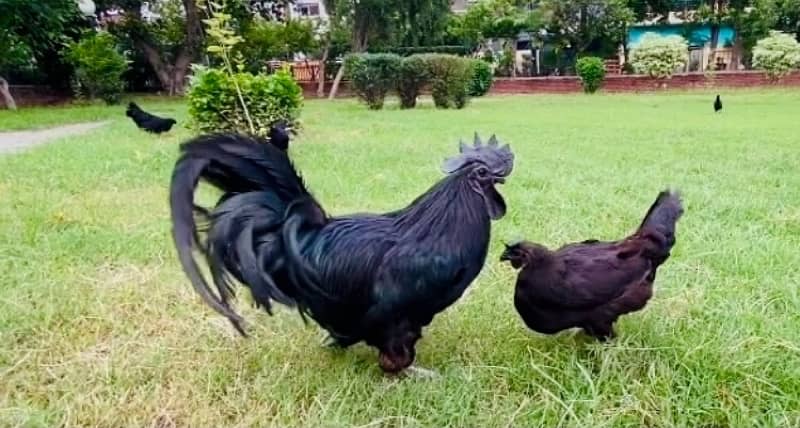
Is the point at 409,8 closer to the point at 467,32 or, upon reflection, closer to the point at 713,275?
the point at 467,32

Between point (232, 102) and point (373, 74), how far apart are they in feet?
27.2

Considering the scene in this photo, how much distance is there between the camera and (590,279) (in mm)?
2076

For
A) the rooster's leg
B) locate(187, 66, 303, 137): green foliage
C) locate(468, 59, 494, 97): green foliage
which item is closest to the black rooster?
the rooster's leg

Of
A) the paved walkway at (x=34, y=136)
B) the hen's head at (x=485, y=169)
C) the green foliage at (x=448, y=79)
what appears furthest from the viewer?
the green foliage at (x=448, y=79)

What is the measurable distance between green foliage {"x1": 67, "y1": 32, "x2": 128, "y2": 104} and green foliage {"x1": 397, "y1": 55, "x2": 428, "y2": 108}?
7.35 m

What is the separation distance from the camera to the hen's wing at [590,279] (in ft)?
6.78

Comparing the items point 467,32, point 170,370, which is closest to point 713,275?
point 170,370

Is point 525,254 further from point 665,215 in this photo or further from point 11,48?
point 11,48

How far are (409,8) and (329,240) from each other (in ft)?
75.4

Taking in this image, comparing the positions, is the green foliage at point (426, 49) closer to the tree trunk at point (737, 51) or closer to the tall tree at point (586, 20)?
the tall tree at point (586, 20)

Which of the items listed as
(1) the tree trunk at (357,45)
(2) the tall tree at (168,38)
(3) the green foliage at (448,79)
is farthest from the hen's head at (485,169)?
(1) the tree trunk at (357,45)

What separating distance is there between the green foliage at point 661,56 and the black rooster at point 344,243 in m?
22.5

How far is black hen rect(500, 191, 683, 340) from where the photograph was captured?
2074mm

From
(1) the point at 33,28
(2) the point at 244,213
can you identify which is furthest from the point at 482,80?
(2) the point at 244,213
